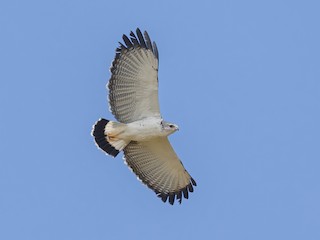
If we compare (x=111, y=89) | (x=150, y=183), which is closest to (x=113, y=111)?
(x=111, y=89)

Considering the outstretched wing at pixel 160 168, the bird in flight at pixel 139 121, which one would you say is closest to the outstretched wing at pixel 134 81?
the bird in flight at pixel 139 121

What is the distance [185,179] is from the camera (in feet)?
77.4

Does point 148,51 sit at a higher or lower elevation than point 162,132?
higher

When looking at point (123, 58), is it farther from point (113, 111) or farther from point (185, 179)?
point (185, 179)

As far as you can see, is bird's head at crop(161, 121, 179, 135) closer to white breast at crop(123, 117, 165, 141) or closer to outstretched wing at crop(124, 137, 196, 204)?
white breast at crop(123, 117, 165, 141)

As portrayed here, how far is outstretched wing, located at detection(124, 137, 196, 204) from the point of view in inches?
913

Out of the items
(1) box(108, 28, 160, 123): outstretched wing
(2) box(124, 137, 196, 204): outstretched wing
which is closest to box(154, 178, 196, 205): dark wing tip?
(2) box(124, 137, 196, 204): outstretched wing

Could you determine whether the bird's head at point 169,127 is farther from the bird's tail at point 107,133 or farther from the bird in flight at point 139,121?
the bird's tail at point 107,133

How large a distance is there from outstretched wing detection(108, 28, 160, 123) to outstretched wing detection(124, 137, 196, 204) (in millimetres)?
776

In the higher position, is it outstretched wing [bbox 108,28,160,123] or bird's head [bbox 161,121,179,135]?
outstretched wing [bbox 108,28,160,123]

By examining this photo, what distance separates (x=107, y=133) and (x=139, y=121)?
717 millimetres

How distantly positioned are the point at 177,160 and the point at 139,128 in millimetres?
1328

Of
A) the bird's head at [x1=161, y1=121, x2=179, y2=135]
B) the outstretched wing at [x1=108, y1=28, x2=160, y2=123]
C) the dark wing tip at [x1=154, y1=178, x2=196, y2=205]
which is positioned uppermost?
the outstretched wing at [x1=108, y1=28, x2=160, y2=123]

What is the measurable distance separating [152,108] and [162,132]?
632mm
